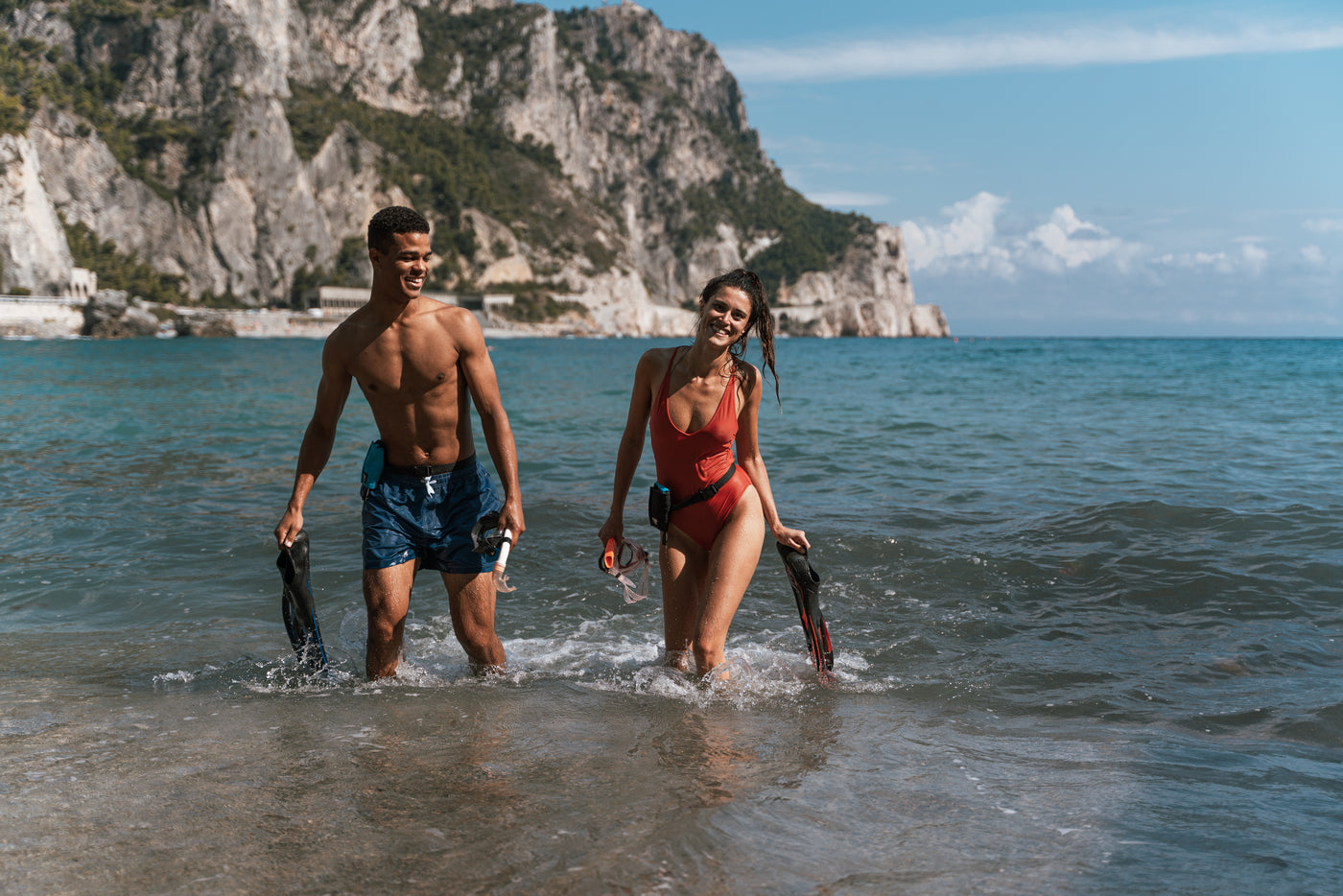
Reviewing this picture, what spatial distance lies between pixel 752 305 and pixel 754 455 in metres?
0.80

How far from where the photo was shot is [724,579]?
15.9 ft

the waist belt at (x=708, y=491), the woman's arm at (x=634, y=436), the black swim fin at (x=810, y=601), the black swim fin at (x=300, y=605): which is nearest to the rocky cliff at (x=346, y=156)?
the black swim fin at (x=300, y=605)

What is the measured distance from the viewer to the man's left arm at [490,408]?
Result: 15.5 feet

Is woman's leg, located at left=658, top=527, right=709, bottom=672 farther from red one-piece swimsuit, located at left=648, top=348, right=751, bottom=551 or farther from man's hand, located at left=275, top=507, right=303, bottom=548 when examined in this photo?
Answer: man's hand, located at left=275, top=507, right=303, bottom=548

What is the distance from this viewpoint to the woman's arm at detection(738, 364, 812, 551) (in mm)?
4922

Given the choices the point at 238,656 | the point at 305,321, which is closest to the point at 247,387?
→ the point at 238,656

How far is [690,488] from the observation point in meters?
4.98

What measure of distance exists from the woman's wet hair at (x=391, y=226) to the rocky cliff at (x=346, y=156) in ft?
285

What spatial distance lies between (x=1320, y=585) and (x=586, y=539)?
6295mm

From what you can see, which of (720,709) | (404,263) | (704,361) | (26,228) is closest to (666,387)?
(704,361)

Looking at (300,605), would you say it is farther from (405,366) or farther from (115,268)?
(115,268)

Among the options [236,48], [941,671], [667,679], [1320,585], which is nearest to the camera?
[667,679]

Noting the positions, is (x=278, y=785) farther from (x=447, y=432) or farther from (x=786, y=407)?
(x=786, y=407)

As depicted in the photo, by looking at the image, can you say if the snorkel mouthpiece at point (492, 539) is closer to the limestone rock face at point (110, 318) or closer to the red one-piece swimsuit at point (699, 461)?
the red one-piece swimsuit at point (699, 461)
